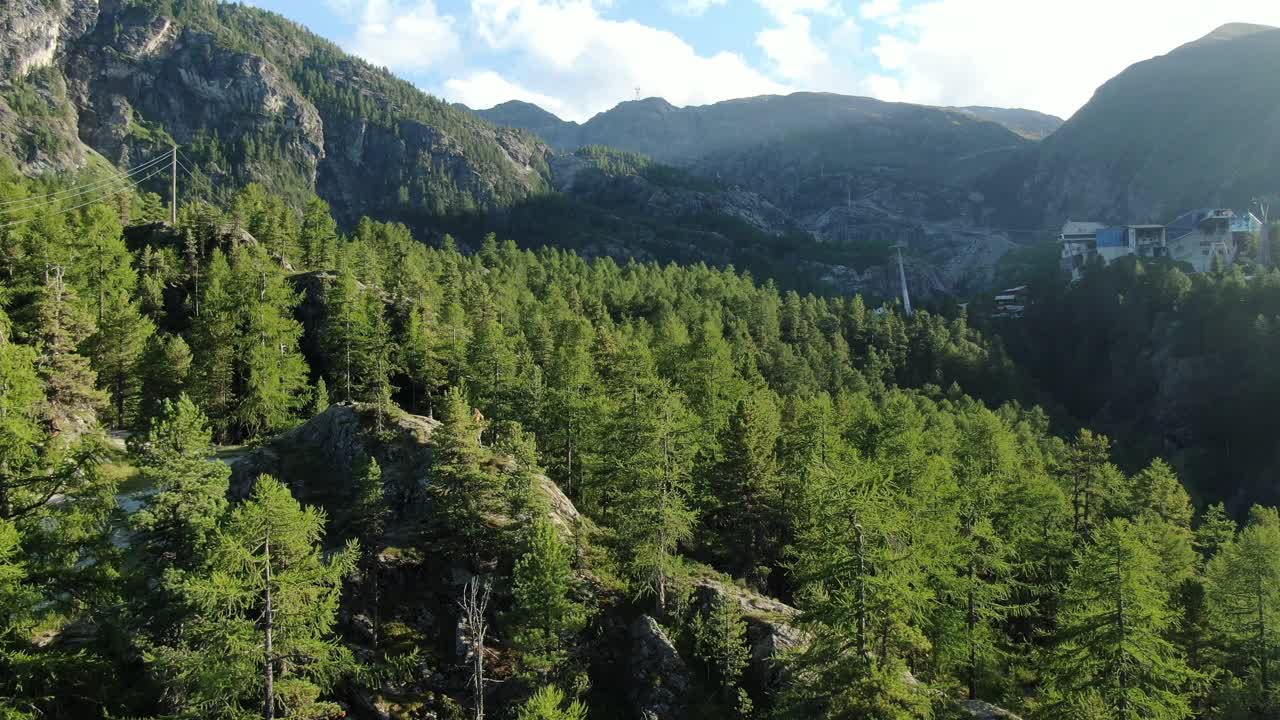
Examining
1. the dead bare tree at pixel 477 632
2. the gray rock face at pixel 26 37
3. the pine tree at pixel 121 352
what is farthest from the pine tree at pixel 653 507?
A: the gray rock face at pixel 26 37

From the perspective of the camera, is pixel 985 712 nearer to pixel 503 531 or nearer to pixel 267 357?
pixel 503 531

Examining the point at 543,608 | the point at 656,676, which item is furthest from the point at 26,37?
the point at 656,676

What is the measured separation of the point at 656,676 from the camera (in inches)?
1234

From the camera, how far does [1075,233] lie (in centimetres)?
14500

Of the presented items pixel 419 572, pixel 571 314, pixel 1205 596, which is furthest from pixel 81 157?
pixel 1205 596

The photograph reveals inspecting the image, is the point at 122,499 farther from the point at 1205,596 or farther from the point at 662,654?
→ the point at 1205,596

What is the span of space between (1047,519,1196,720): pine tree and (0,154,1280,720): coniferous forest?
13 centimetres

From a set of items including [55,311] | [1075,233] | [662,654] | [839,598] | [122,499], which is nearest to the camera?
[839,598]

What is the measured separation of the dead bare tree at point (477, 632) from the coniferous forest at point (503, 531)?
1.58ft

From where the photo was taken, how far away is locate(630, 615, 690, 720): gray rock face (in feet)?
100

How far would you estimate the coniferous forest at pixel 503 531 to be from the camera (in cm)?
2148

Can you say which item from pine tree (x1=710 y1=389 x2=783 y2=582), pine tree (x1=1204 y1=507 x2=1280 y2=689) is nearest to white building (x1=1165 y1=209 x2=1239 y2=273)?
pine tree (x1=1204 y1=507 x2=1280 y2=689)

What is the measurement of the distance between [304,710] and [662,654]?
15.3 meters

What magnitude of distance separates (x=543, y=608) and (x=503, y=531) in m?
4.86
